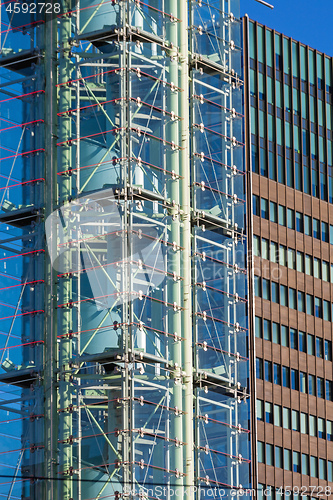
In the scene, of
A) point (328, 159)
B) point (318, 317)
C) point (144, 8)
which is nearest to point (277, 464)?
point (318, 317)

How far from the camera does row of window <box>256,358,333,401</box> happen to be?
10725 centimetres

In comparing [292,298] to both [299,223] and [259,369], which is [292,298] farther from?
[259,369]

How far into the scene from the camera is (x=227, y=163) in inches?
2520

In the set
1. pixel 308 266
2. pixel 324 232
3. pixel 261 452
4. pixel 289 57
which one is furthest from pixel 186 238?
pixel 289 57

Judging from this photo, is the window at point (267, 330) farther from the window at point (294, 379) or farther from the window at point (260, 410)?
the window at point (260, 410)

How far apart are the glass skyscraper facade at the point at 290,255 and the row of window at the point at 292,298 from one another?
77 millimetres

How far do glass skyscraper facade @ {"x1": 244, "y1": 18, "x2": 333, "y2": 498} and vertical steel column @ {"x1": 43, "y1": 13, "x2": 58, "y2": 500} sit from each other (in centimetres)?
4841

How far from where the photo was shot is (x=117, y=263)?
55969mm

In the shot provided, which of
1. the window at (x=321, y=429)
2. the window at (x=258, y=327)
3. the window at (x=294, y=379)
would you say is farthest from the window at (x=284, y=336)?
the window at (x=321, y=429)

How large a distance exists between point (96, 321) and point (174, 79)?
10981mm

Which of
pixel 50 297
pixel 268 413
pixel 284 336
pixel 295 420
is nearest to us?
pixel 50 297

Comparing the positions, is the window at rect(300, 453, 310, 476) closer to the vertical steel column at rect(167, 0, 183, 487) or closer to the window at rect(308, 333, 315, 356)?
the window at rect(308, 333, 315, 356)

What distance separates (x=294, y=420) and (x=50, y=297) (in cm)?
5549

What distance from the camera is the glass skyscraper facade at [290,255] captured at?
108m
